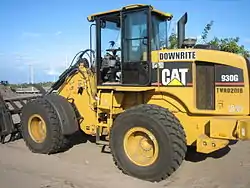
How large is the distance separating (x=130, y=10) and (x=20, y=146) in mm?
4046

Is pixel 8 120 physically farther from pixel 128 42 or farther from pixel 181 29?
pixel 181 29

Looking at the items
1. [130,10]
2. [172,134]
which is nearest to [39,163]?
[172,134]

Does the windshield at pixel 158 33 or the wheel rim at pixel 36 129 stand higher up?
the windshield at pixel 158 33

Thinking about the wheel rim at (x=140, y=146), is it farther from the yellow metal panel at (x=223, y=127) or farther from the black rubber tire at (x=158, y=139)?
the yellow metal panel at (x=223, y=127)

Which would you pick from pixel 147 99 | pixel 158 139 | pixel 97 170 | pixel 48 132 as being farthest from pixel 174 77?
pixel 48 132

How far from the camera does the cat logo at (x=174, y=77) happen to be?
19.8ft

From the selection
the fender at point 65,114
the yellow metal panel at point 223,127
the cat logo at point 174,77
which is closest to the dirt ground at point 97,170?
the fender at point 65,114

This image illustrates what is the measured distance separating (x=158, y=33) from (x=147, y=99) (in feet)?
4.09

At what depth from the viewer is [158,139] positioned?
5.75 meters

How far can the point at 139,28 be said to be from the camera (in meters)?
6.60

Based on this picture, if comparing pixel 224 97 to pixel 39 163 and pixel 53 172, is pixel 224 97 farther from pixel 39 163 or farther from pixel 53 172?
pixel 39 163

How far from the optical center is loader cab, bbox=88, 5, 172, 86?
6.47 meters

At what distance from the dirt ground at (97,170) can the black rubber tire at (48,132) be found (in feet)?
0.50

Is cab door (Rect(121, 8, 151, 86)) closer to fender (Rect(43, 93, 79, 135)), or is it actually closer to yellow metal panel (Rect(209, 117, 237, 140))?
yellow metal panel (Rect(209, 117, 237, 140))
